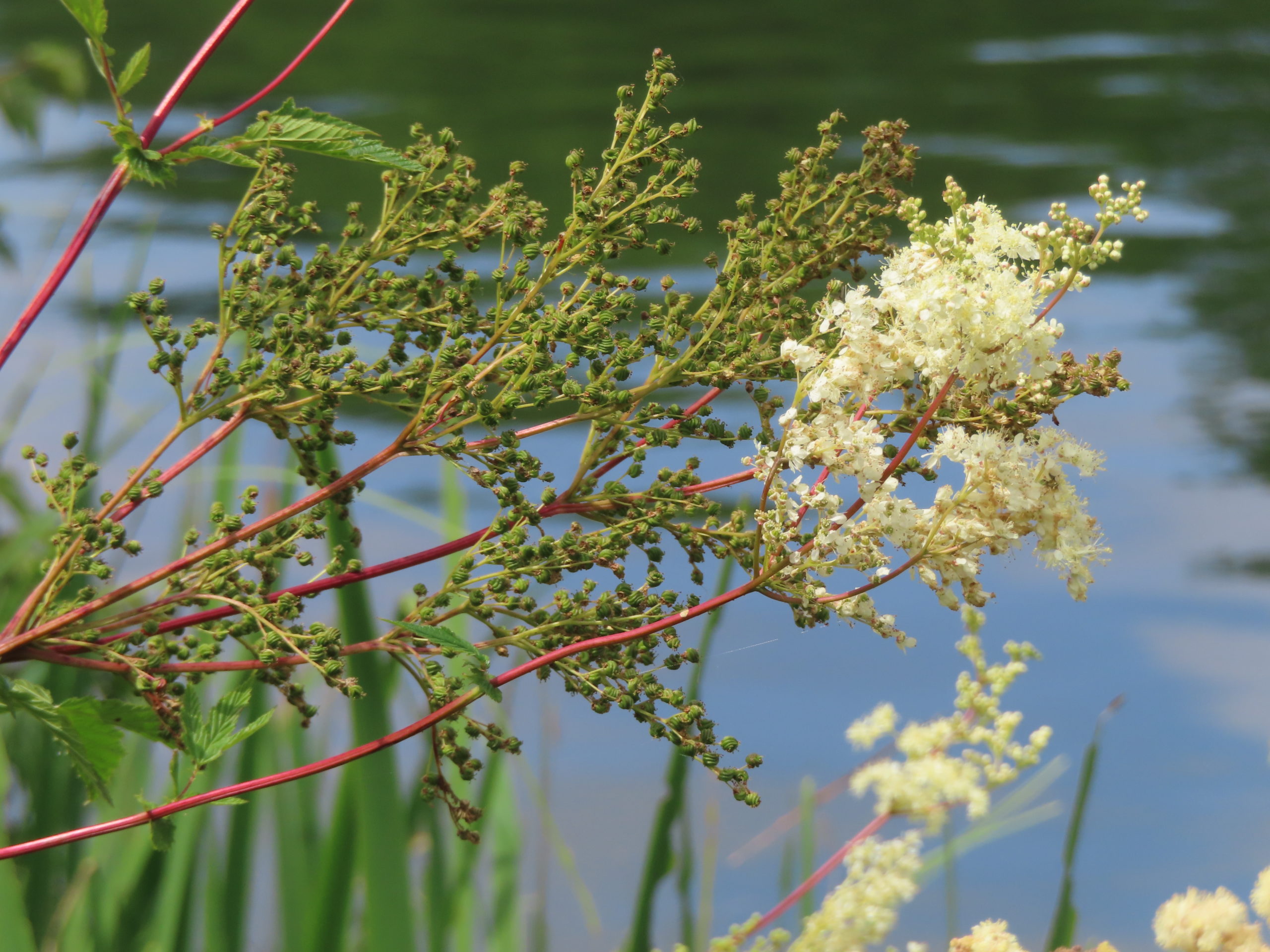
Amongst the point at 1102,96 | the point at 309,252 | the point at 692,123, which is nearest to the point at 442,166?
the point at 692,123

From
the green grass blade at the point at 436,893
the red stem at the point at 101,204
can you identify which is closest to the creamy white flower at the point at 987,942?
the red stem at the point at 101,204

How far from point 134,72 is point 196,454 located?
181mm

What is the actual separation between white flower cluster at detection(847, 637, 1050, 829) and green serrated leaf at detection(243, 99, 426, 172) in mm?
622

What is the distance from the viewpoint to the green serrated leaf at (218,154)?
0.53m

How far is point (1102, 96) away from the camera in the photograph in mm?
6742

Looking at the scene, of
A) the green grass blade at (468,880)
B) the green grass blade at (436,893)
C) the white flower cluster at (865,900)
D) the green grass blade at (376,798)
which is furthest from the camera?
the green grass blade at (468,880)

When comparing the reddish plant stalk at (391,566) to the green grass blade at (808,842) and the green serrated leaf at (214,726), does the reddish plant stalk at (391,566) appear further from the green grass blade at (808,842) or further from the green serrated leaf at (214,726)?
the green grass blade at (808,842)

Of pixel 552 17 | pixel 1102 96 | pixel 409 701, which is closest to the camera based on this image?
pixel 409 701

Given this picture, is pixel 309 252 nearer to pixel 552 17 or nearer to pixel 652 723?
pixel 552 17

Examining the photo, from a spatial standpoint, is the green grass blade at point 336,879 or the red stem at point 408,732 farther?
the green grass blade at point 336,879

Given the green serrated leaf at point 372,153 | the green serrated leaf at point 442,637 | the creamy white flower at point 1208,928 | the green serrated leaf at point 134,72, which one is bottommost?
the creamy white flower at point 1208,928

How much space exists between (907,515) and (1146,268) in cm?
529

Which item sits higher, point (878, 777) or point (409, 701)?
point (409, 701)

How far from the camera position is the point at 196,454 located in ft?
1.77
